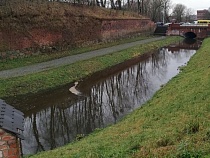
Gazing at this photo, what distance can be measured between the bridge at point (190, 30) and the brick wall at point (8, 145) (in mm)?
57538

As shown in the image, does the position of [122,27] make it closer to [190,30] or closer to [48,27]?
[190,30]

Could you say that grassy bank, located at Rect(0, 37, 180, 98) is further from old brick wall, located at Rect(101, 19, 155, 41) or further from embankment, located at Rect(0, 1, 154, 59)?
old brick wall, located at Rect(101, 19, 155, 41)

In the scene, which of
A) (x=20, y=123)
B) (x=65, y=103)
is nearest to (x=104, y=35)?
(x=65, y=103)

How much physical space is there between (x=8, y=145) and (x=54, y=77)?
17.2 m

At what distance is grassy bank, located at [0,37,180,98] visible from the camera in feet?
63.7

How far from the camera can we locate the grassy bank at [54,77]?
19422mm

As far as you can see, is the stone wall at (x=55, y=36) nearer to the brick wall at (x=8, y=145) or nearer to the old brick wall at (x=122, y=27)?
the old brick wall at (x=122, y=27)

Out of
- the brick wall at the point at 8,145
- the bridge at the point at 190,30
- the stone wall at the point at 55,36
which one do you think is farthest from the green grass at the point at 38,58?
the bridge at the point at 190,30

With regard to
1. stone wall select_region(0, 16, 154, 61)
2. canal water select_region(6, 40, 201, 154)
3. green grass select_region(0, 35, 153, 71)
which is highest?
stone wall select_region(0, 16, 154, 61)

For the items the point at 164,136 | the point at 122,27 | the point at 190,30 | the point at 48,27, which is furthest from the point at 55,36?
the point at 190,30

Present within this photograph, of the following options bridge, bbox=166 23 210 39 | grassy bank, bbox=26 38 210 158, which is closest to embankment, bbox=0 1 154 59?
grassy bank, bbox=26 38 210 158

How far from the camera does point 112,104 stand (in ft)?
58.3

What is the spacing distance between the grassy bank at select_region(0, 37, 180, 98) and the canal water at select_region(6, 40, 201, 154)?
78 centimetres

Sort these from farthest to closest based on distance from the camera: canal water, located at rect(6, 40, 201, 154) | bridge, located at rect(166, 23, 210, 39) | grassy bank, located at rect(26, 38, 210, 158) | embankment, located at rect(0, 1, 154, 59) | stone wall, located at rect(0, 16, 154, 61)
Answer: bridge, located at rect(166, 23, 210, 39) < embankment, located at rect(0, 1, 154, 59) < stone wall, located at rect(0, 16, 154, 61) < canal water, located at rect(6, 40, 201, 154) < grassy bank, located at rect(26, 38, 210, 158)
